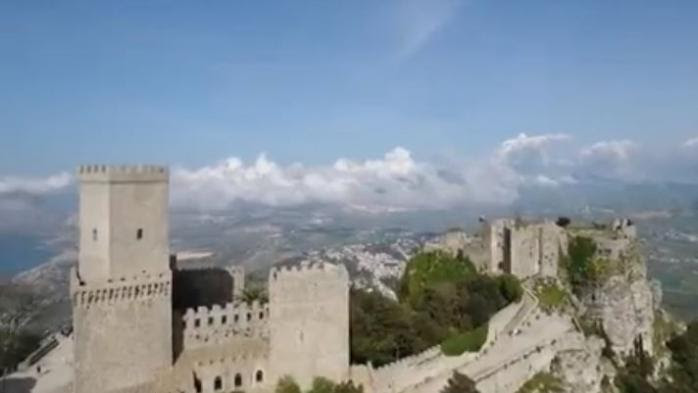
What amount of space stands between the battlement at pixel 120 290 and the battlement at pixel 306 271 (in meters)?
4.11

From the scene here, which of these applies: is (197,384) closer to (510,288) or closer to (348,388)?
(348,388)

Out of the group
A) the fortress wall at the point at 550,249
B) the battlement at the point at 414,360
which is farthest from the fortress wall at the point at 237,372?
the fortress wall at the point at 550,249

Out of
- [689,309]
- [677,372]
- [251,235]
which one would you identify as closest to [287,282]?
[677,372]

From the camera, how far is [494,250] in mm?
48375

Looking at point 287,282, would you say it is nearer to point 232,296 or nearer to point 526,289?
point 232,296

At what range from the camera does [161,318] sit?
32562 millimetres

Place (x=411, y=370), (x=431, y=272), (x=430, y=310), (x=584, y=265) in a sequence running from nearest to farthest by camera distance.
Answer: (x=411, y=370) < (x=430, y=310) < (x=584, y=265) < (x=431, y=272)

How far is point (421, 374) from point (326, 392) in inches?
189

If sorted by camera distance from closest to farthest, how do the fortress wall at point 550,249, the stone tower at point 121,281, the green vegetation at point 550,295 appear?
the stone tower at point 121,281
the green vegetation at point 550,295
the fortress wall at point 550,249

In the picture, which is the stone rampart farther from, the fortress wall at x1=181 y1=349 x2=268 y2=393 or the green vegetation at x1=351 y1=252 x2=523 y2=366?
the green vegetation at x1=351 y1=252 x2=523 y2=366

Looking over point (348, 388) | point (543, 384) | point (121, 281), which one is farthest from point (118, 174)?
point (543, 384)

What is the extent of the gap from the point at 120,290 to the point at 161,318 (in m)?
2.22

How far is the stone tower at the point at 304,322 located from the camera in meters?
33.6

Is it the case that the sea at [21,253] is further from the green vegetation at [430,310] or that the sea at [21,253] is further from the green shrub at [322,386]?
the green shrub at [322,386]
